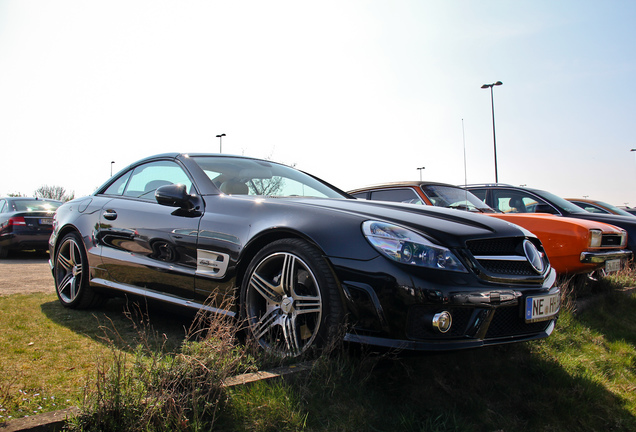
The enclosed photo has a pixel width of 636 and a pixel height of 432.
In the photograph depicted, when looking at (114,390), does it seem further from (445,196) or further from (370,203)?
(445,196)

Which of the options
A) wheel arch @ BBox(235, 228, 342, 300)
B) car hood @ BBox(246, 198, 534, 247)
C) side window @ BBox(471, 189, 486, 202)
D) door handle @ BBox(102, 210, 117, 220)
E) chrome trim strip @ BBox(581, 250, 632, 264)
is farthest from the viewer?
side window @ BBox(471, 189, 486, 202)

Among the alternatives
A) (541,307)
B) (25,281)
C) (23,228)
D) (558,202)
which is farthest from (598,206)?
(23,228)

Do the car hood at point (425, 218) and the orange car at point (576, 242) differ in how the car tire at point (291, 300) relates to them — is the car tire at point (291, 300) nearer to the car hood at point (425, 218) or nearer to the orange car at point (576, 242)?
the car hood at point (425, 218)

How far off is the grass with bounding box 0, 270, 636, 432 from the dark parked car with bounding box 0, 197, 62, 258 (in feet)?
25.5

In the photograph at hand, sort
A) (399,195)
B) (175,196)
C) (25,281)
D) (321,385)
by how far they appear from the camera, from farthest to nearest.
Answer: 1. (399,195)
2. (25,281)
3. (175,196)
4. (321,385)

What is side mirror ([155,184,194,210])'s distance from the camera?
333cm

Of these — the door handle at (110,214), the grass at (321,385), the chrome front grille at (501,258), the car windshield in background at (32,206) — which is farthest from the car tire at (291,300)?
the car windshield in background at (32,206)

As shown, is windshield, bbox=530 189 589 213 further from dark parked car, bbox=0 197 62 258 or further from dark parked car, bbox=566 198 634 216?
dark parked car, bbox=0 197 62 258

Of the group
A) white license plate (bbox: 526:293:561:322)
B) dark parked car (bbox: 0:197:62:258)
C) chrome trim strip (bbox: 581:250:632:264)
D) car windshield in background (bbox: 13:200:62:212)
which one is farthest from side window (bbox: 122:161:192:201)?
car windshield in background (bbox: 13:200:62:212)

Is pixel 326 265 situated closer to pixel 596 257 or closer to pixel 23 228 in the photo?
pixel 596 257

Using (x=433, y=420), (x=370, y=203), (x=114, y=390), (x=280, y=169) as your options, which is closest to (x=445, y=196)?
(x=280, y=169)

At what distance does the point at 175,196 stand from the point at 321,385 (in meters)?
1.67

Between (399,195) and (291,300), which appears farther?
(399,195)

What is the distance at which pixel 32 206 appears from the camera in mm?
11172
